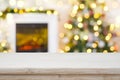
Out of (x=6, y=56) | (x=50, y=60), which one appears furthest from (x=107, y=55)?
(x=6, y=56)

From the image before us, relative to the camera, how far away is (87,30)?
4.46m

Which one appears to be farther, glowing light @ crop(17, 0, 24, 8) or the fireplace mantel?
glowing light @ crop(17, 0, 24, 8)

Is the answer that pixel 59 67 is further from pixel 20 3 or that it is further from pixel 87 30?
pixel 20 3

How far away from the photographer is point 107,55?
4.95 feet

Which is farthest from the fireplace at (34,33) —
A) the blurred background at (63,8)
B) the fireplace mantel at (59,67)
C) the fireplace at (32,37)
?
the fireplace mantel at (59,67)

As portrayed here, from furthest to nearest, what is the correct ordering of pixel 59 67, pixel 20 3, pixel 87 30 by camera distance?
pixel 20 3 < pixel 87 30 < pixel 59 67

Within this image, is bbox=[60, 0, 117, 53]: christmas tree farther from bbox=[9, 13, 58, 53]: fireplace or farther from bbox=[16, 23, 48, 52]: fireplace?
bbox=[16, 23, 48, 52]: fireplace

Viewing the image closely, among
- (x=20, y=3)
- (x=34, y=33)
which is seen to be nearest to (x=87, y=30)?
(x=34, y=33)

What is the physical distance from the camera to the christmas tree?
4406mm

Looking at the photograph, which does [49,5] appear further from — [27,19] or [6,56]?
[6,56]

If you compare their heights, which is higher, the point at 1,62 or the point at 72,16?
the point at 72,16

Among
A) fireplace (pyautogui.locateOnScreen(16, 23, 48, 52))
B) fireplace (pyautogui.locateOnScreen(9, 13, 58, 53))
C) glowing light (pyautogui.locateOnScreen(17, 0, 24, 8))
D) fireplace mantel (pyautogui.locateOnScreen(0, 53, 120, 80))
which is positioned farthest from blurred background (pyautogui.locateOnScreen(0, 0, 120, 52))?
fireplace mantel (pyautogui.locateOnScreen(0, 53, 120, 80))

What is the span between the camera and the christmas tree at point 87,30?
4.41 metres

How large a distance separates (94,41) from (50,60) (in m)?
2.99
